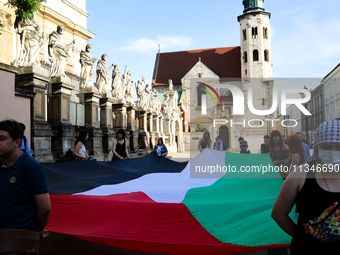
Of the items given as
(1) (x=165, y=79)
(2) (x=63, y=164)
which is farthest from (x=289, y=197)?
(1) (x=165, y=79)

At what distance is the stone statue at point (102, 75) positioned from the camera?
14672 millimetres

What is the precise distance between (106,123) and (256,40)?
131 feet

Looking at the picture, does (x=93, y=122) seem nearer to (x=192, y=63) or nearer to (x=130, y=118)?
(x=130, y=118)

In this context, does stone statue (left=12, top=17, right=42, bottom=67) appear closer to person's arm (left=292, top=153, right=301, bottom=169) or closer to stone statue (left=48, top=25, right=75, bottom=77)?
stone statue (left=48, top=25, right=75, bottom=77)

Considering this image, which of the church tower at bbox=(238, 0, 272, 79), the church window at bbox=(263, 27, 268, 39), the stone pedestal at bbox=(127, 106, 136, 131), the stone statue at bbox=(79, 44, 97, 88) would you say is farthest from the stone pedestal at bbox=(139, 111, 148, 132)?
the church window at bbox=(263, 27, 268, 39)

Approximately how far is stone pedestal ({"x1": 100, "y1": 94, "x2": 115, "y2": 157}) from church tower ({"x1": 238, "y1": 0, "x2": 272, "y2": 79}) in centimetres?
3633

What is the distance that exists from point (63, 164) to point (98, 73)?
998 centimetres

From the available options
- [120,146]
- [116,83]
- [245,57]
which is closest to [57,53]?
[120,146]

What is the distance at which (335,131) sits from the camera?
1.67 meters

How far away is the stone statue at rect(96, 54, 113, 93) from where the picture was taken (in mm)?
14672

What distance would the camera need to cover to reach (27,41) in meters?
9.34

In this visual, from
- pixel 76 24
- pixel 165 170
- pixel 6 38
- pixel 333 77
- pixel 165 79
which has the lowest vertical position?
pixel 165 170

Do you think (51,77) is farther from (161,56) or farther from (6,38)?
(161,56)

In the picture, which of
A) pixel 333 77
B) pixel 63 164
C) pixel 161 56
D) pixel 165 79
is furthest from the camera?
pixel 161 56
